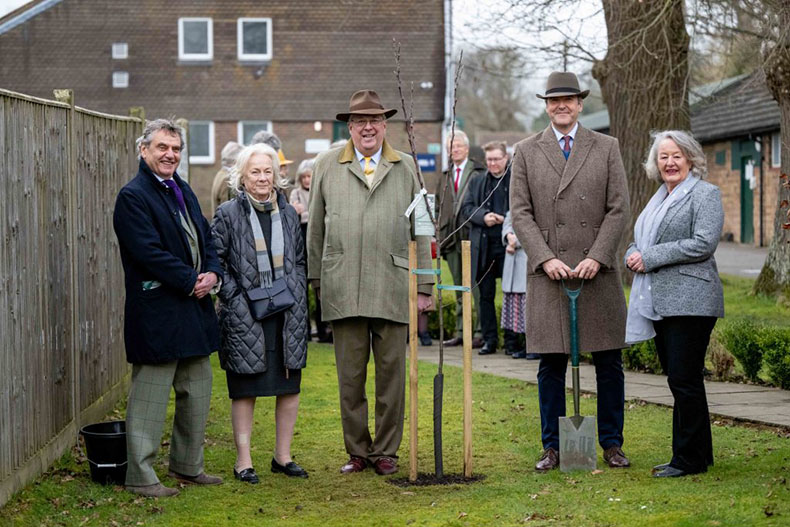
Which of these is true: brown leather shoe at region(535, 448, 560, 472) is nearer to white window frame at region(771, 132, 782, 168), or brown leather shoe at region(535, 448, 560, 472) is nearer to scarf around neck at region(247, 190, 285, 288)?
scarf around neck at region(247, 190, 285, 288)

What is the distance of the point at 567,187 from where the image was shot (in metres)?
7.06

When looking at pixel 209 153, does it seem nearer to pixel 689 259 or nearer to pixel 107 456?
pixel 107 456

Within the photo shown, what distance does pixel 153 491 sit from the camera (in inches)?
262

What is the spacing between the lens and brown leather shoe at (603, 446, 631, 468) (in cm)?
705

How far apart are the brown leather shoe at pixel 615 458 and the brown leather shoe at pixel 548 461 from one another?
0.30 m

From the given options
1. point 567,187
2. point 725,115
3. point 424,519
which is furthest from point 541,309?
point 725,115

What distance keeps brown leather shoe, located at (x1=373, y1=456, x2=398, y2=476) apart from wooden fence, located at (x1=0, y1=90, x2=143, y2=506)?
1.97 m

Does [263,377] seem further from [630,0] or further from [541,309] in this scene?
[630,0]

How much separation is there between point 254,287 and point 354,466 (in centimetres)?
126

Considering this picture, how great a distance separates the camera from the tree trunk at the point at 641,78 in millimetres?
15823

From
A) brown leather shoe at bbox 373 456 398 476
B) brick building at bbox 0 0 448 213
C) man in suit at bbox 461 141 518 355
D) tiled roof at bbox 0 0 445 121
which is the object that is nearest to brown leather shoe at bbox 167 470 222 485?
brown leather shoe at bbox 373 456 398 476

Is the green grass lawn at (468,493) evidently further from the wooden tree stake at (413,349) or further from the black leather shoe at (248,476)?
the wooden tree stake at (413,349)

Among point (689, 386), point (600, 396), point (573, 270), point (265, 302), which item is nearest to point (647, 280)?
point (573, 270)

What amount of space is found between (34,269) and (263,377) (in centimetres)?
145
